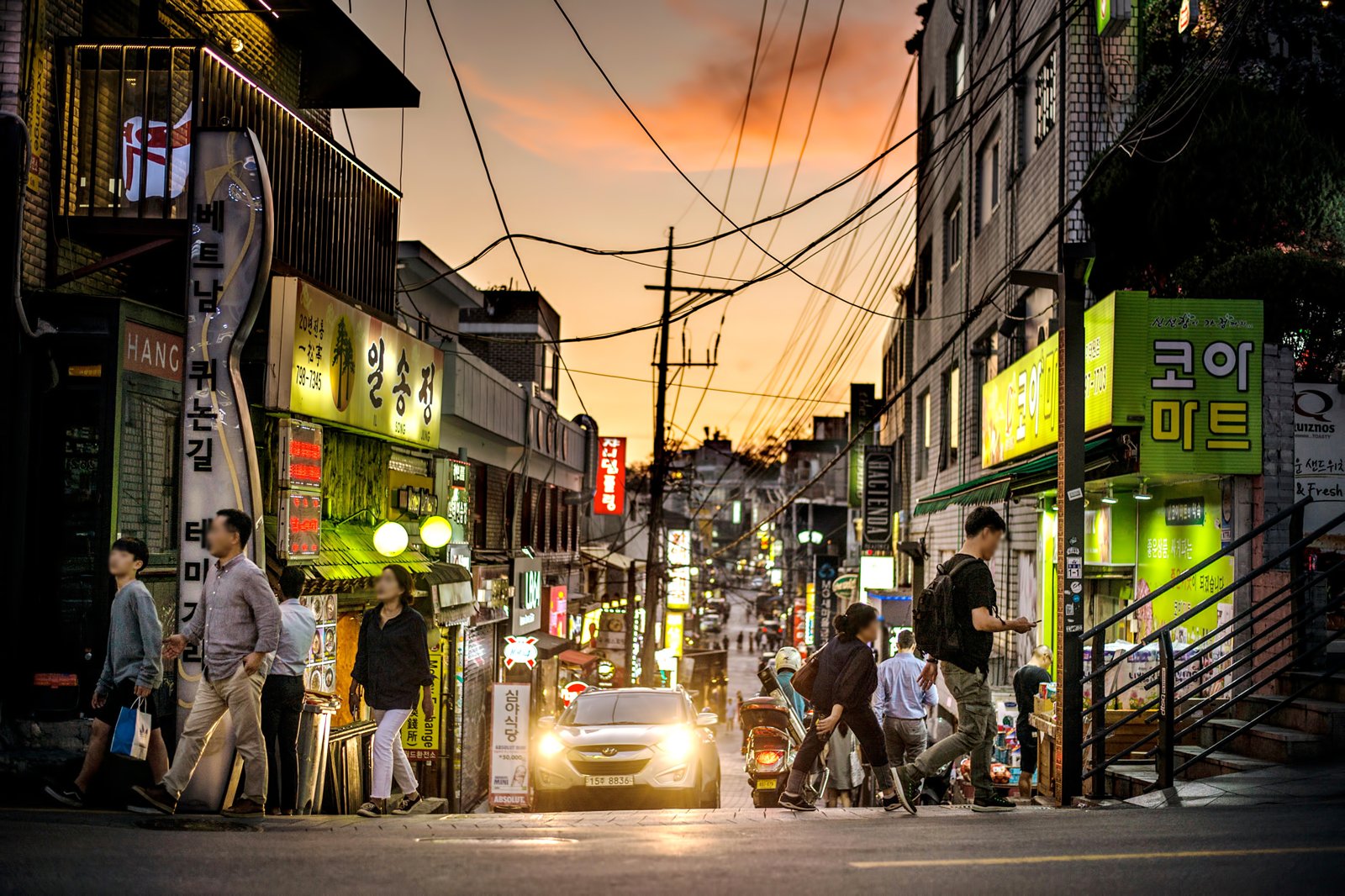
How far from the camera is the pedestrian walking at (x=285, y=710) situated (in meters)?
9.52

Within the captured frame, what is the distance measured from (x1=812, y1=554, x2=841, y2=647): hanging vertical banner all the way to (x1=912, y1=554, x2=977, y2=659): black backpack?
107 feet

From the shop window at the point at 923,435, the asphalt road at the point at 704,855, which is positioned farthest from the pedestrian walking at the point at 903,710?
the shop window at the point at 923,435

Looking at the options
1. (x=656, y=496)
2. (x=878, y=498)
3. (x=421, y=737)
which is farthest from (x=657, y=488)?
(x=421, y=737)

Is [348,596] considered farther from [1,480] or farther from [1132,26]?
[1132,26]

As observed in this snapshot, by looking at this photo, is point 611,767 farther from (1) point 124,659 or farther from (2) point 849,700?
(1) point 124,659

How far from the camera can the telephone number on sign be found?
549 inches

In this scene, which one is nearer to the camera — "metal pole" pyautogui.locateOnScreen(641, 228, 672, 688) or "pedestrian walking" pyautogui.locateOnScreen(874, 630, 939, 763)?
"pedestrian walking" pyautogui.locateOnScreen(874, 630, 939, 763)

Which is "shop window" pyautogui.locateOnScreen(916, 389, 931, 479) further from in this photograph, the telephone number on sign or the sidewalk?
the sidewalk

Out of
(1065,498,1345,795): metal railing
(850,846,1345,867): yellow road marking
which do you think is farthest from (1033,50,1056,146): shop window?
(850,846,1345,867): yellow road marking

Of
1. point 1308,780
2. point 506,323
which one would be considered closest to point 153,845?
point 1308,780

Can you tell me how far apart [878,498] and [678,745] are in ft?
66.6

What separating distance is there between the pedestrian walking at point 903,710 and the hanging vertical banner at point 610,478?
87.9 ft

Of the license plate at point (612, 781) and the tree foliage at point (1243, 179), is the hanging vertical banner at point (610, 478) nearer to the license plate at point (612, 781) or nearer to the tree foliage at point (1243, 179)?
the tree foliage at point (1243, 179)

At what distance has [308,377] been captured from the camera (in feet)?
46.8
